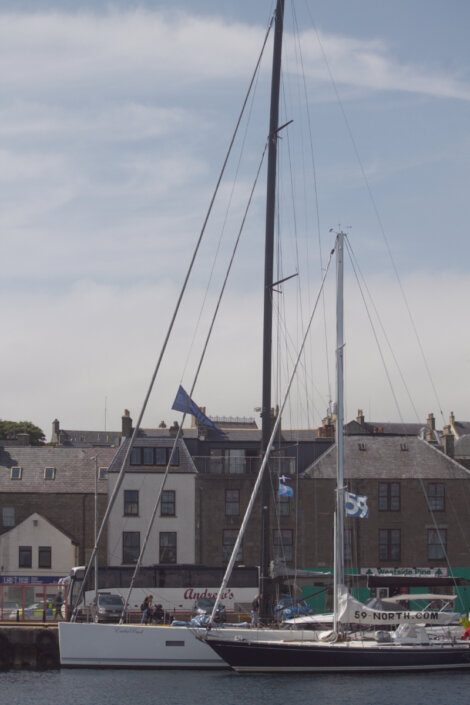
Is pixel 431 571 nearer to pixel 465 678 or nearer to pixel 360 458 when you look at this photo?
pixel 360 458

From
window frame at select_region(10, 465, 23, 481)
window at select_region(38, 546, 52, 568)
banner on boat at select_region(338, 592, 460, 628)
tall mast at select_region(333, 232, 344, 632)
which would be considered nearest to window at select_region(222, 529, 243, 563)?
window at select_region(38, 546, 52, 568)

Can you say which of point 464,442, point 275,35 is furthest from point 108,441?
point 275,35

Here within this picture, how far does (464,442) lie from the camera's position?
94500mm

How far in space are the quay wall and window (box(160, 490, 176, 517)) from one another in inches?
1034

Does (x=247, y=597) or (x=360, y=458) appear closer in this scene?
(x=247, y=597)

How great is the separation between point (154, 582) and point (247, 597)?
464cm

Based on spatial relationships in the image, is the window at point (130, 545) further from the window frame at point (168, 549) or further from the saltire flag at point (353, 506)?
the saltire flag at point (353, 506)

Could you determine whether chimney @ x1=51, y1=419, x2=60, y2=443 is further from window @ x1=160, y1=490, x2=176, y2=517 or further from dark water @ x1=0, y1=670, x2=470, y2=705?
dark water @ x1=0, y1=670, x2=470, y2=705

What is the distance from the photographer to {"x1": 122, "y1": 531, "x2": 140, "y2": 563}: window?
69.2 m

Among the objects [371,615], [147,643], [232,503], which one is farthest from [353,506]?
[232,503]


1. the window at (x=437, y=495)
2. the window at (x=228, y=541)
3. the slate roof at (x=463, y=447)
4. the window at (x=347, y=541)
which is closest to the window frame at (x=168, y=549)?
the window at (x=228, y=541)

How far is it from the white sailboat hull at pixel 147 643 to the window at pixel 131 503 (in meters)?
30.8

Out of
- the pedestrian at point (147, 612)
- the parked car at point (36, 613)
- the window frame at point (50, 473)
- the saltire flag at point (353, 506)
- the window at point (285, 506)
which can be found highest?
the window frame at point (50, 473)

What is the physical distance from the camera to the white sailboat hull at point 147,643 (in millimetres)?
39188
